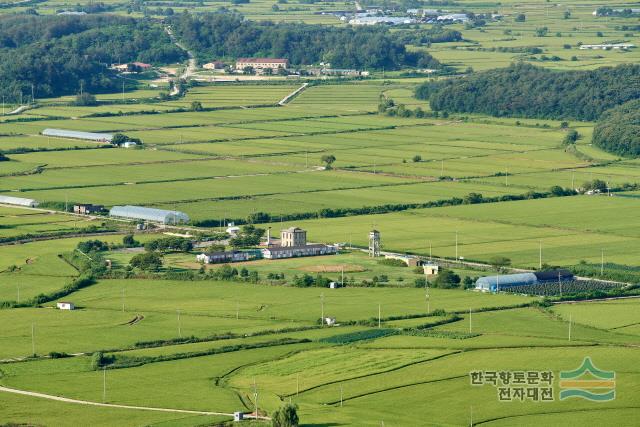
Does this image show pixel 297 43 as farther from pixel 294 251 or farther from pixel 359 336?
pixel 359 336

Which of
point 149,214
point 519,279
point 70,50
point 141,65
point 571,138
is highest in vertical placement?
point 519,279

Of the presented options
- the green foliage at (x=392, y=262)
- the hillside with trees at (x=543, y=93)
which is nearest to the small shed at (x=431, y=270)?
the green foliage at (x=392, y=262)

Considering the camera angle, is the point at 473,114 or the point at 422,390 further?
the point at 473,114

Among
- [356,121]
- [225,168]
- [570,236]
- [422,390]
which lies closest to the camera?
[422,390]

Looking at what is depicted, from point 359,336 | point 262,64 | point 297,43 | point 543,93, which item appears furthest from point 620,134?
point 297,43

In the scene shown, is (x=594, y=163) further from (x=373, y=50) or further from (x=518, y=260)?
(x=373, y=50)

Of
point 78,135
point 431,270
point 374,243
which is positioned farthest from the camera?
point 78,135

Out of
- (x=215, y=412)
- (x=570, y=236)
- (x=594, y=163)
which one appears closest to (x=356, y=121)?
(x=594, y=163)
